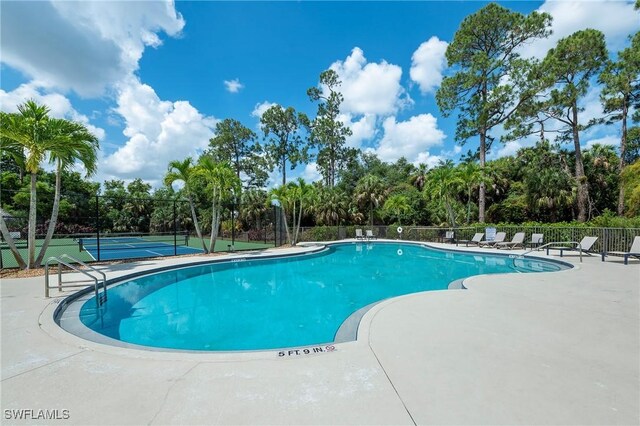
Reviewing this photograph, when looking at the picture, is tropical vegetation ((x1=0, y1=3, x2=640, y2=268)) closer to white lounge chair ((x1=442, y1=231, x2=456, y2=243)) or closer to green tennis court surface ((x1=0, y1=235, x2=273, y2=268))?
green tennis court surface ((x1=0, y1=235, x2=273, y2=268))

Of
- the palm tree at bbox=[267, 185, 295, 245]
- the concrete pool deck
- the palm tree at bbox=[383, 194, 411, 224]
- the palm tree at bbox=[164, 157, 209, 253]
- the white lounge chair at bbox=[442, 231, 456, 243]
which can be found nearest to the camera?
the concrete pool deck

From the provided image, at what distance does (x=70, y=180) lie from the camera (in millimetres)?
29484

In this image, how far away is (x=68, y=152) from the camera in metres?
8.58

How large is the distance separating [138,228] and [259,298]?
2526cm

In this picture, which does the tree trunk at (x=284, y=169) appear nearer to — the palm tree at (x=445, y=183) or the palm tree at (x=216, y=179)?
the palm tree at (x=445, y=183)

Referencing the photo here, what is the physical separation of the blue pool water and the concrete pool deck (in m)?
1.21

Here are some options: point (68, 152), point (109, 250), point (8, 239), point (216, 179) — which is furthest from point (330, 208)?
point (8, 239)

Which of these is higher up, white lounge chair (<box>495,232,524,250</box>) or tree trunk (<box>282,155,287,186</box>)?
tree trunk (<box>282,155,287,186</box>)

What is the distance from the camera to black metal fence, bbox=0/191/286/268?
15.0m

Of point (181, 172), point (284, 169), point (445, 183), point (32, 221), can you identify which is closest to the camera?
point (32, 221)

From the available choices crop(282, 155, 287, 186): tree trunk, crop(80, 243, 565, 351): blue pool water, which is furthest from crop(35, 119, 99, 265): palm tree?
crop(282, 155, 287, 186): tree trunk

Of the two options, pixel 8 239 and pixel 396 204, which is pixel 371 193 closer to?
pixel 396 204

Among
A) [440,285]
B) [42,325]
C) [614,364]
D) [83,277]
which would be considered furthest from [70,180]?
[614,364]

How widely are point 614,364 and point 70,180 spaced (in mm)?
39124
